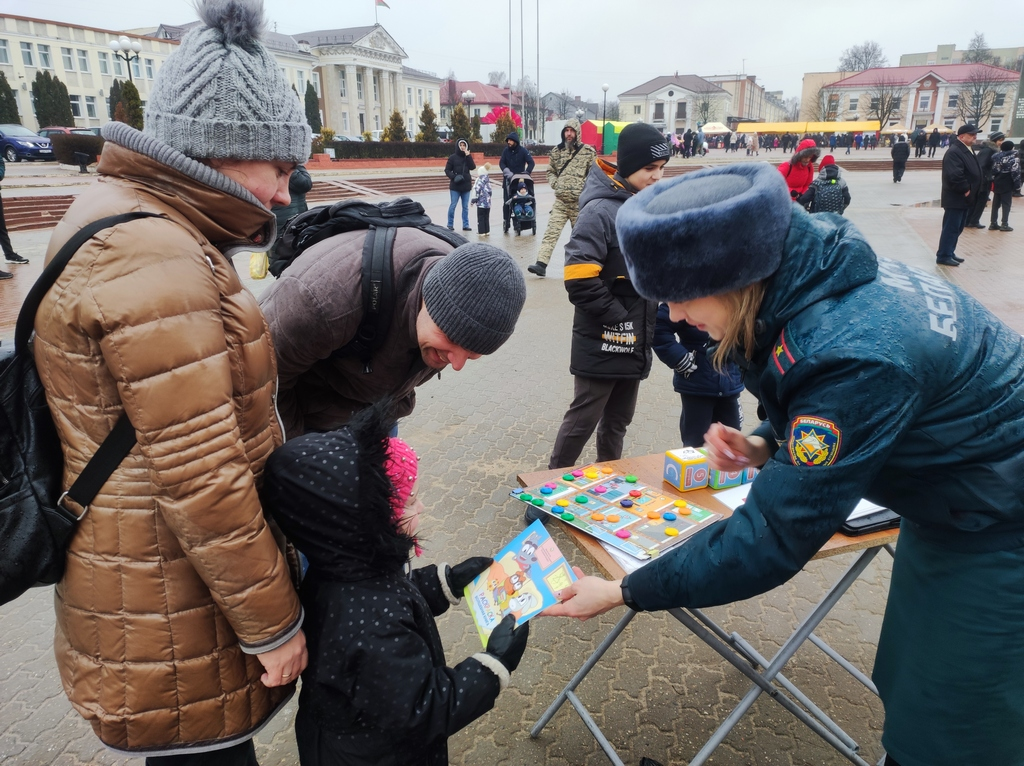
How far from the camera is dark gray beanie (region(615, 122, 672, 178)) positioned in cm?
340

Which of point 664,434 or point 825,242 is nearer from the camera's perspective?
point 825,242

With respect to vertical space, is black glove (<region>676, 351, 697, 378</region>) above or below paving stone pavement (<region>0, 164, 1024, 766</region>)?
above

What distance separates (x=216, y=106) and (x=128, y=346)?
542 millimetres

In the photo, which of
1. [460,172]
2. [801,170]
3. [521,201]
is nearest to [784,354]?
[801,170]

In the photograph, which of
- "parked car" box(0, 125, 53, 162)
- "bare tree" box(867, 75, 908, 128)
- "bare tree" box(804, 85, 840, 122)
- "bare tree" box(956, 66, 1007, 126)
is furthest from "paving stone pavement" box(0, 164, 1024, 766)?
"bare tree" box(804, 85, 840, 122)

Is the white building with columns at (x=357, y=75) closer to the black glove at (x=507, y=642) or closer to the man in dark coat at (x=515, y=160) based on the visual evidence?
the man in dark coat at (x=515, y=160)

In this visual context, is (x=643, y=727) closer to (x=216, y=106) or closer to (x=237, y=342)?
(x=237, y=342)

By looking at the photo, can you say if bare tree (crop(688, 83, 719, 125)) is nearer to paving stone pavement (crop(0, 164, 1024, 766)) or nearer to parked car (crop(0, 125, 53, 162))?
parked car (crop(0, 125, 53, 162))

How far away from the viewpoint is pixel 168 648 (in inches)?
54.2

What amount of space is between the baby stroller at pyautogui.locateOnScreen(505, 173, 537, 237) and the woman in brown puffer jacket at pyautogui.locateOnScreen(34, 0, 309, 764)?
11449 millimetres

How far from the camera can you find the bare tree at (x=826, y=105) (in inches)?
2847

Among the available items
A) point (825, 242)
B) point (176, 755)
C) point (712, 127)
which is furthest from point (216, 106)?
point (712, 127)

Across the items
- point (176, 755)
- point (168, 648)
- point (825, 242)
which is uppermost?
point (825, 242)

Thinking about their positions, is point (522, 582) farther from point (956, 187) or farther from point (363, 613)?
point (956, 187)
